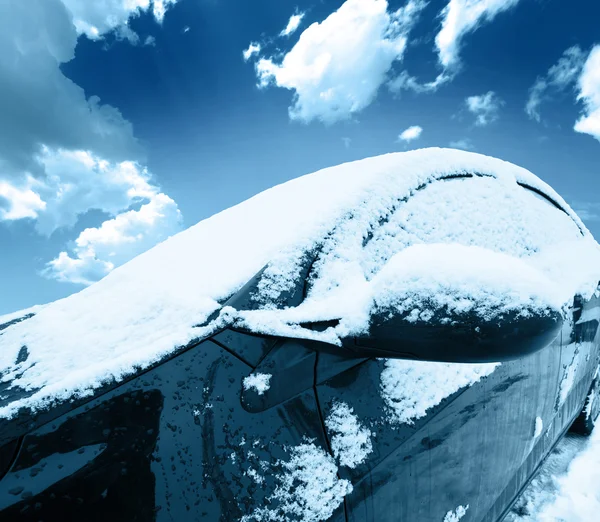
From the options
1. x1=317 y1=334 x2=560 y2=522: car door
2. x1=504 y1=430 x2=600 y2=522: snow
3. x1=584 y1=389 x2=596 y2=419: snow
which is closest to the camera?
x1=317 y1=334 x2=560 y2=522: car door

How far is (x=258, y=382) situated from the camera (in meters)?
0.90

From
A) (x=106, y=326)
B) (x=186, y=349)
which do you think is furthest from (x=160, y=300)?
(x=186, y=349)

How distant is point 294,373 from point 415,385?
1.30ft

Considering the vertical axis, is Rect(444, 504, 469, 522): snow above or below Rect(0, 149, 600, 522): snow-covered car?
below

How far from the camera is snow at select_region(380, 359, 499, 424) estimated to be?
3.43ft

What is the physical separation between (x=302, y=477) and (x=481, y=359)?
0.47 meters

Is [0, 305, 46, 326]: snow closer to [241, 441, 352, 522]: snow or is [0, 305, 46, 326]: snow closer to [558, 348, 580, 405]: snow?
[241, 441, 352, 522]: snow

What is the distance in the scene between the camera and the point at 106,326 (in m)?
1.10

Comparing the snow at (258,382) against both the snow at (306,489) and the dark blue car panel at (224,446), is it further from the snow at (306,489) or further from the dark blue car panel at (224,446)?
the snow at (306,489)

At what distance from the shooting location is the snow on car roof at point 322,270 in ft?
2.79

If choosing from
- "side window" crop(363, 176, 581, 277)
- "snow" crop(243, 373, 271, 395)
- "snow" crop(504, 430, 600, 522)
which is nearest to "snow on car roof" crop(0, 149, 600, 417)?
"side window" crop(363, 176, 581, 277)

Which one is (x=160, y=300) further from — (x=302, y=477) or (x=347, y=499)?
(x=347, y=499)

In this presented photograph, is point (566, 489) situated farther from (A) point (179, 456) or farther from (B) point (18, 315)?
(B) point (18, 315)

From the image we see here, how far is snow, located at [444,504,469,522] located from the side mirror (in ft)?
2.15
